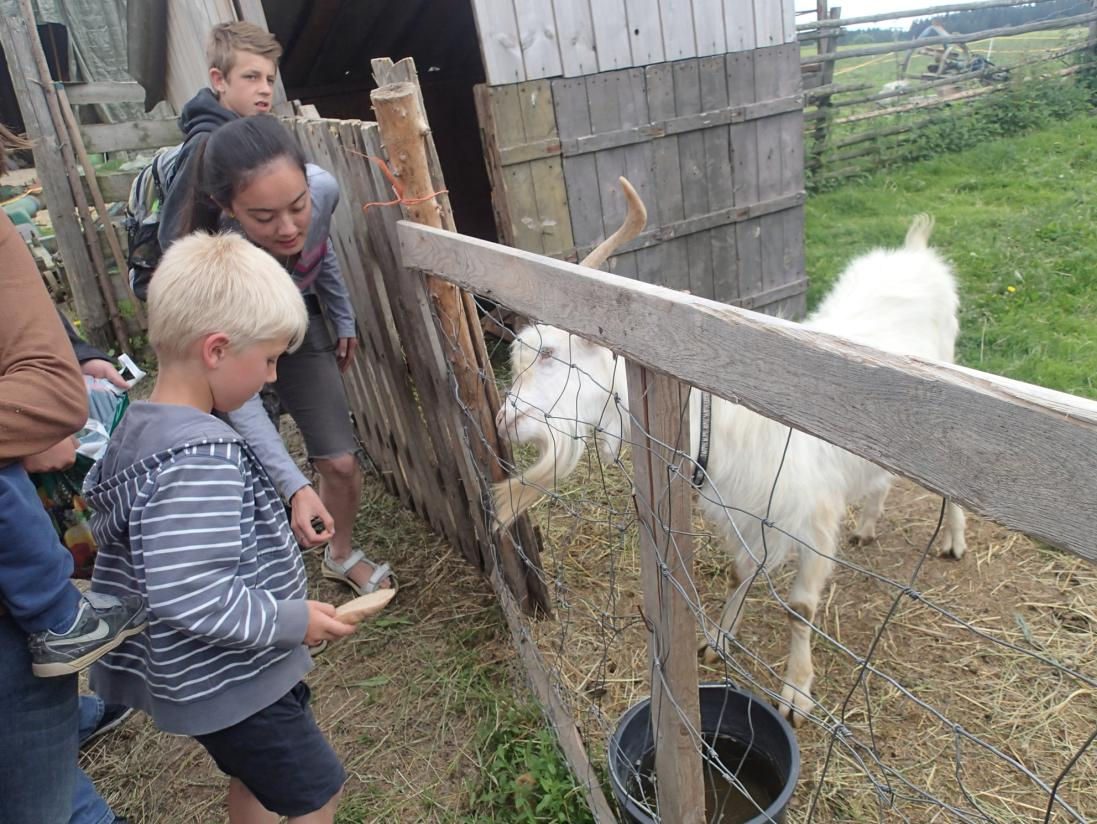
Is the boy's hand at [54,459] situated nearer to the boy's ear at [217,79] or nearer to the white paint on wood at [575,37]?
the boy's ear at [217,79]

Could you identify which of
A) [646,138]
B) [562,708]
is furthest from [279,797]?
[646,138]

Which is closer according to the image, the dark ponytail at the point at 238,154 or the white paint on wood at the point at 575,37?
the dark ponytail at the point at 238,154

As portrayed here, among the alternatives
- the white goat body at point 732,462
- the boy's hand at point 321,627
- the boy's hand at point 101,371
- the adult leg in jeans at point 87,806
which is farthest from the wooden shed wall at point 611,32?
the adult leg in jeans at point 87,806

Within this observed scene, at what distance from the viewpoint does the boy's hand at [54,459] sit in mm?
1619

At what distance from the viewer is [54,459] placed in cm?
167

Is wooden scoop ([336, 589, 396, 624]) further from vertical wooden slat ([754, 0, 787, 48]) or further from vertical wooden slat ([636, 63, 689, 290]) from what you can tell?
vertical wooden slat ([754, 0, 787, 48])

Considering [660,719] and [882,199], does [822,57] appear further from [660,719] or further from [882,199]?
[660,719]

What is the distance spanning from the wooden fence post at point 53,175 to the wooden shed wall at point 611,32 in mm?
4181

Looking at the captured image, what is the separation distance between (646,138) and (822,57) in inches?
269

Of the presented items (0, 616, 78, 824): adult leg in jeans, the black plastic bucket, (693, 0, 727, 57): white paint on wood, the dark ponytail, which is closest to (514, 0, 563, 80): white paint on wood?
(693, 0, 727, 57): white paint on wood

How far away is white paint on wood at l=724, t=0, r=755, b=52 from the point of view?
16.7 ft

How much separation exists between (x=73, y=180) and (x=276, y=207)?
17.6ft

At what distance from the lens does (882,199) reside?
905cm

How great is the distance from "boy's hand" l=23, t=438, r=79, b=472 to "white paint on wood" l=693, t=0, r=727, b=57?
186 inches
